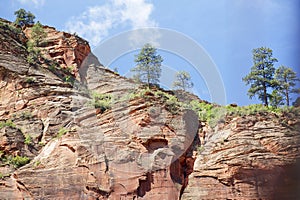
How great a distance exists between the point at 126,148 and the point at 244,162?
7.21 metres

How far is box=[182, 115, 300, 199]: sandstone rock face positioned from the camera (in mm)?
24172

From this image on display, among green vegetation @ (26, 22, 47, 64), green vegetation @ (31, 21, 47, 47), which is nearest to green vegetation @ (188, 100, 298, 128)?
green vegetation @ (26, 22, 47, 64)

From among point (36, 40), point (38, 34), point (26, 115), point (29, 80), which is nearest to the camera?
point (26, 115)

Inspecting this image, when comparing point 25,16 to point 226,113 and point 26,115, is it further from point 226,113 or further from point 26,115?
point 226,113

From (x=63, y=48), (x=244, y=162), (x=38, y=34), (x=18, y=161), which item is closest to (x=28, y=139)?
(x=18, y=161)

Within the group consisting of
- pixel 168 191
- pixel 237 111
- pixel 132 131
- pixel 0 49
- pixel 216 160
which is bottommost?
pixel 168 191

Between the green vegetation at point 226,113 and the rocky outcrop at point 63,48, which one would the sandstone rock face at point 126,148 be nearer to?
the green vegetation at point 226,113

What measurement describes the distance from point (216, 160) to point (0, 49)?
19.8 metres

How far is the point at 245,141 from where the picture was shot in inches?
1029

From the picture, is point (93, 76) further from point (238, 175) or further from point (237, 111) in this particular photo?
point (238, 175)

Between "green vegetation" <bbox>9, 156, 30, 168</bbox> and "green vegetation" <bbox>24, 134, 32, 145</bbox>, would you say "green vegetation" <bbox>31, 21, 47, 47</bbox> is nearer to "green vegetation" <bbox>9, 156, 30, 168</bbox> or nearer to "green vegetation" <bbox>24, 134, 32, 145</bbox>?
"green vegetation" <bbox>24, 134, 32, 145</bbox>

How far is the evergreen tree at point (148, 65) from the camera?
4350cm

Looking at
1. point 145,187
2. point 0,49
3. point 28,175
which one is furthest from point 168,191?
point 0,49

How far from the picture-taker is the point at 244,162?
81.9ft
